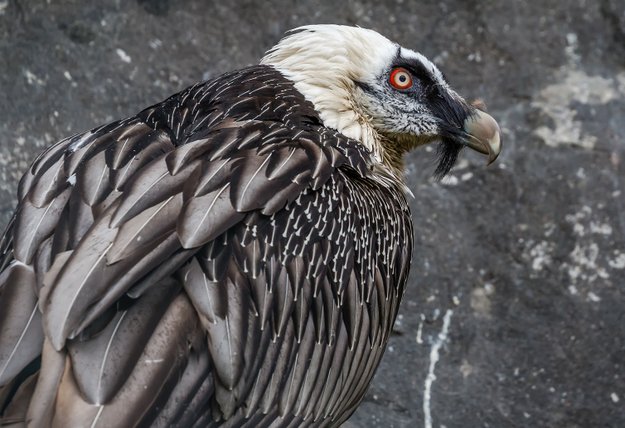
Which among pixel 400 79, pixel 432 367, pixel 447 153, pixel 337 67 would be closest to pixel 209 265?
pixel 337 67

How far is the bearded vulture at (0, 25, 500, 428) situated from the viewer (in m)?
3.46

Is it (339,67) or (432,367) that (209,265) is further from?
(432,367)

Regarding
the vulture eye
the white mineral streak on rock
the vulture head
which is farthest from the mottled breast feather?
the white mineral streak on rock

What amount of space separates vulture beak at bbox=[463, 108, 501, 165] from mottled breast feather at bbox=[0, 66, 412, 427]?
2.17 feet

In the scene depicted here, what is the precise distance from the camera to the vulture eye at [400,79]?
521cm

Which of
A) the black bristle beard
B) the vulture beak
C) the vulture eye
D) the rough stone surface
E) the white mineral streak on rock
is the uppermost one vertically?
the vulture eye

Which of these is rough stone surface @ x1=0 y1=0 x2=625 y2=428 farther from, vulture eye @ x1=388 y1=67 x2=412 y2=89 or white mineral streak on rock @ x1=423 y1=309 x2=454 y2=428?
vulture eye @ x1=388 y1=67 x2=412 y2=89

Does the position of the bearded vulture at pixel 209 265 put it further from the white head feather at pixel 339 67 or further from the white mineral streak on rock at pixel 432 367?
the white mineral streak on rock at pixel 432 367

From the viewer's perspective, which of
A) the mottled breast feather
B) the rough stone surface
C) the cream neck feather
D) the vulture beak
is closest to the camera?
the mottled breast feather

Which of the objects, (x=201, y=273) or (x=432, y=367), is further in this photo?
(x=432, y=367)

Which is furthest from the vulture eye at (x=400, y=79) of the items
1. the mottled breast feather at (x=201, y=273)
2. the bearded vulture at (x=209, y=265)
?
the mottled breast feather at (x=201, y=273)

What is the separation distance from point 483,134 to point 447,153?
1.14 ft

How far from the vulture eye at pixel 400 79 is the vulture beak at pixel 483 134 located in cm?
32

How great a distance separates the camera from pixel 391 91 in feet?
17.1
